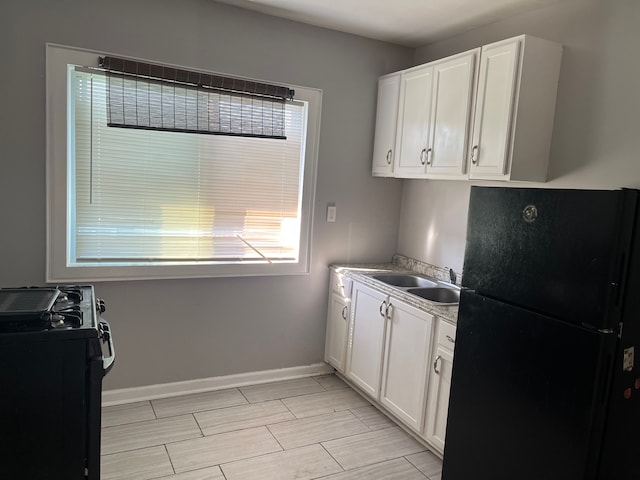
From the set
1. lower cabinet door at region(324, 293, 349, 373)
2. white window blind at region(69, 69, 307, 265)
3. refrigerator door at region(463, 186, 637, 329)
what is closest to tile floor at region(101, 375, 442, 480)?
lower cabinet door at region(324, 293, 349, 373)

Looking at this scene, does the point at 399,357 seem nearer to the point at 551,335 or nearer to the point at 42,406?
the point at 551,335

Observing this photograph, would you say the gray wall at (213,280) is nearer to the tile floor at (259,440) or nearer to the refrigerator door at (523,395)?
the tile floor at (259,440)

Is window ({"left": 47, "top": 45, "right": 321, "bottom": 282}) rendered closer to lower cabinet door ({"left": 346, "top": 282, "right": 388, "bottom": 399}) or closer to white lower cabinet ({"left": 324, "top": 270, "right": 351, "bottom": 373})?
white lower cabinet ({"left": 324, "top": 270, "right": 351, "bottom": 373})

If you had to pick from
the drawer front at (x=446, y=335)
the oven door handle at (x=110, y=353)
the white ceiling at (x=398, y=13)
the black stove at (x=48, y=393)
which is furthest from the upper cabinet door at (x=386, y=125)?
the black stove at (x=48, y=393)

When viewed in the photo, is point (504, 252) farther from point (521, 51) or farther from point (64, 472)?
point (64, 472)

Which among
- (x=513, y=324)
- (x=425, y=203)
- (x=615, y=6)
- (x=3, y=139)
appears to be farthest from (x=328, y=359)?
(x=615, y=6)

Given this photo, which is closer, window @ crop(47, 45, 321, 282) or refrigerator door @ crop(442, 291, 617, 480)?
refrigerator door @ crop(442, 291, 617, 480)

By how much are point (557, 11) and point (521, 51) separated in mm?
444

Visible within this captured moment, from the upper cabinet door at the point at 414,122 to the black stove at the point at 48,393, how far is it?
224cm

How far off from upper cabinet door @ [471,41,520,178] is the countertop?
769 millimetres

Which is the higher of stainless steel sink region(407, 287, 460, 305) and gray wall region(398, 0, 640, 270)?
gray wall region(398, 0, 640, 270)

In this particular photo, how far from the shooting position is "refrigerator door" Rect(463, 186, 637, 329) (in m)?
1.60

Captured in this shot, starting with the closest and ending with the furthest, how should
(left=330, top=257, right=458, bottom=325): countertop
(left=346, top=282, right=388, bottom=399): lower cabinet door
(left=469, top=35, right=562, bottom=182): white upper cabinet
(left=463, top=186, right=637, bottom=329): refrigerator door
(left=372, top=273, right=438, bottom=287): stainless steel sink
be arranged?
(left=463, top=186, right=637, bottom=329): refrigerator door, (left=469, top=35, right=562, bottom=182): white upper cabinet, (left=330, top=257, right=458, bottom=325): countertop, (left=346, top=282, right=388, bottom=399): lower cabinet door, (left=372, top=273, right=438, bottom=287): stainless steel sink

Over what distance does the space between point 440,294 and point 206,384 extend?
1740 mm
